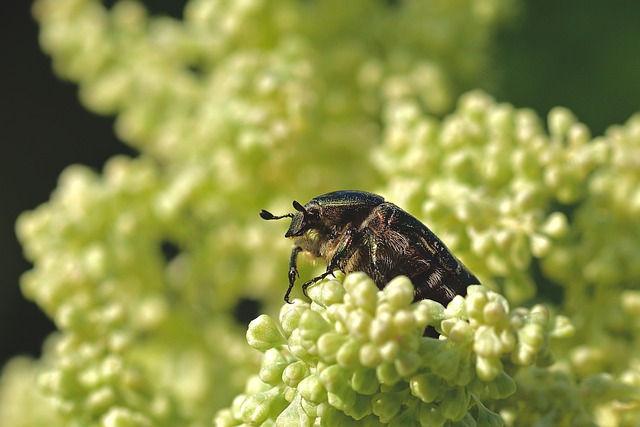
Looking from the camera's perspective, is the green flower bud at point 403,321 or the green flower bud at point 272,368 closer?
the green flower bud at point 403,321

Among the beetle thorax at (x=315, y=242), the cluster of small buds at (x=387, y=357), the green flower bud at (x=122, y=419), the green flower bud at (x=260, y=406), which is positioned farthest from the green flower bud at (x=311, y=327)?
the green flower bud at (x=122, y=419)

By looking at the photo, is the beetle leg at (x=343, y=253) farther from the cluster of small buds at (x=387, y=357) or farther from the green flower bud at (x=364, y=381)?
the green flower bud at (x=364, y=381)

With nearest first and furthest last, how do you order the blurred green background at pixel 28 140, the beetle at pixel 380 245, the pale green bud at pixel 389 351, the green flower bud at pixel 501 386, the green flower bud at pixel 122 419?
the pale green bud at pixel 389 351 → the green flower bud at pixel 501 386 → the beetle at pixel 380 245 → the green flower bud at pixel 122 419 → the blurred green background at pixel 28 140

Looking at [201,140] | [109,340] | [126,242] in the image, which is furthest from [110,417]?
[201,140]

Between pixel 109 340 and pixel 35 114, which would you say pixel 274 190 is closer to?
pixel 109 340

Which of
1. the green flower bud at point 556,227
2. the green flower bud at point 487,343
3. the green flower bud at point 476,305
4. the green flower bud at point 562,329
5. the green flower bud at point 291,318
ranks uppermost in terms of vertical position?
the green flower bud at point 556,227

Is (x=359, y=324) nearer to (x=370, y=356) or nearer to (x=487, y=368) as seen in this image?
(x=370, y=356)
